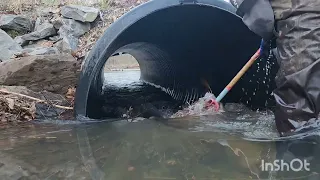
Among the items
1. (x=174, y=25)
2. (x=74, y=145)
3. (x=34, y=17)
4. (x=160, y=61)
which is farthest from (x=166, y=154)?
(x=34, y=17)

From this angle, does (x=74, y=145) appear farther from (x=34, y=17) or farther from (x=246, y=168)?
(x=34, y=17)

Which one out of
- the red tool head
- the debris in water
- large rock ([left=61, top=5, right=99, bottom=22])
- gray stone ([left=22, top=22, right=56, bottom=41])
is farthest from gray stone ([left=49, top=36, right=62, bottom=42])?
the red tool head

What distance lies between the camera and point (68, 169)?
199 cm

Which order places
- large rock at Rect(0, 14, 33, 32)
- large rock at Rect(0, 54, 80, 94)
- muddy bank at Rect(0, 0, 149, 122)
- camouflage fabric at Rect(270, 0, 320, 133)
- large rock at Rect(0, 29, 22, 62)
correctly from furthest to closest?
large rock at Rect(0, 14, 33, 32) → large rock at Rect(0, 29, 22, 62) → large rock at Rect(0, 54, 80, 94) → muddy bank at Rect(0, 0, 149, 122) → camouflage fabric at Rect(270, 0, 320, 133)

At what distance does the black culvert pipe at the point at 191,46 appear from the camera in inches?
126

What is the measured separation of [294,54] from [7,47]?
4569mm

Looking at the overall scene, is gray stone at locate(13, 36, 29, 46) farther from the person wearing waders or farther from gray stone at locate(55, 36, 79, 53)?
the person wearing waders

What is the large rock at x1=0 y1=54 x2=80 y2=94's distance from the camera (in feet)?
14.0

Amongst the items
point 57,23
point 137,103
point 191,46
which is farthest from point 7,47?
point 191,46

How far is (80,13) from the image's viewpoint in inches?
273

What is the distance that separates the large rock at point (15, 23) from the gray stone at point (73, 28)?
0.76m

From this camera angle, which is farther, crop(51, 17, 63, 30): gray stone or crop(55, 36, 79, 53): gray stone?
crop(51, 17, 63, 30): gray stone

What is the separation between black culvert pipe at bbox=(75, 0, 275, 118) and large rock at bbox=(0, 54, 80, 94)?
0.34 meters

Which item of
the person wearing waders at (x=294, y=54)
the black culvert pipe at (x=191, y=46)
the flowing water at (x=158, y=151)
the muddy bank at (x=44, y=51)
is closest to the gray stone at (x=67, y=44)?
the muddy bank at (x=44, y=51)
